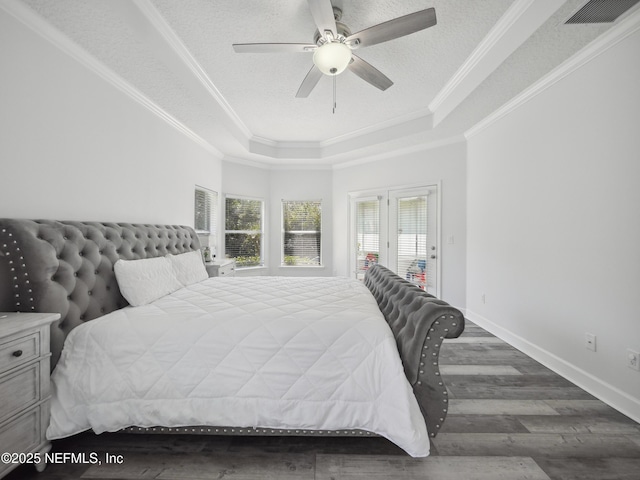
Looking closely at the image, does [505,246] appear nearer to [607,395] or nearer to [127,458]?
[607,395]

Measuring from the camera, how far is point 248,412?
1.49 meters

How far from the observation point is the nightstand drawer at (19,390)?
49.1 inches

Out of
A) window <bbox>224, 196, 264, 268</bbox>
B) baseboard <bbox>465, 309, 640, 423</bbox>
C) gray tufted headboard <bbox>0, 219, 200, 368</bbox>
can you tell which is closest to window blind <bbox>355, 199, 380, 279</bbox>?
window <bbox>224, 196, 264, 268</bbox>

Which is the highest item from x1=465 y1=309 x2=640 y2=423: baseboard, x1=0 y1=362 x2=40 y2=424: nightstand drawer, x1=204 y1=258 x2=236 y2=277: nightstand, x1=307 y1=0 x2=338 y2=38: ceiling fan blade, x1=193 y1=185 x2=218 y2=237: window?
x1=307 y1=0 x2=338 y2=38: ceiling fan blade

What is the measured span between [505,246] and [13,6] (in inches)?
180

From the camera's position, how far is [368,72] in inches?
91.8

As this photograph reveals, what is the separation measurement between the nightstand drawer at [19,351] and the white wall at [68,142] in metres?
0.88

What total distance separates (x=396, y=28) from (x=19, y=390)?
2910mm

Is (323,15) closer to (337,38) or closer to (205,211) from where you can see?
Answer: (337,38)

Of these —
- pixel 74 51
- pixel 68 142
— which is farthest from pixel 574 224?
pixel 74 51

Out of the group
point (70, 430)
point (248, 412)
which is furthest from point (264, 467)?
point (70, 430)

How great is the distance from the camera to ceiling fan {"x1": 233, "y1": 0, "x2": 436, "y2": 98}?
1.74 metres

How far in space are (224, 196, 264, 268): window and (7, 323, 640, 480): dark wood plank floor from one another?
3652 mm

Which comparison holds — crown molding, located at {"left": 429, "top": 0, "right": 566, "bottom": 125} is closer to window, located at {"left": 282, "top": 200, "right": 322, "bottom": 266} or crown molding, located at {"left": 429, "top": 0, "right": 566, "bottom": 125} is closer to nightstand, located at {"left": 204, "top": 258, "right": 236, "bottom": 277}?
window, located at {"left": 282, "top": 200, "right": 322, "bottom": 266}
